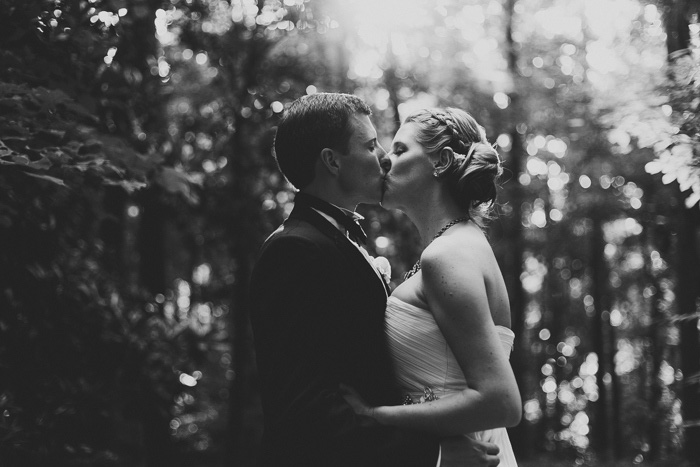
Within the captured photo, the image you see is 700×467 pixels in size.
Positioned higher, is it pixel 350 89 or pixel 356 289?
pixel 350 89

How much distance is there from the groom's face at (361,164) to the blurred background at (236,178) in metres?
0.99

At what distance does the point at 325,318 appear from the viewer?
2363 mm

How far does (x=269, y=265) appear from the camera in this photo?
2445 millimetres

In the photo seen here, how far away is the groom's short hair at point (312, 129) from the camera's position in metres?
2.63

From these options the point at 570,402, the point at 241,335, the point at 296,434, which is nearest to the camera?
the point at 296,434

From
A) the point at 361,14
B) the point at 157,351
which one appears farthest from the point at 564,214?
the point at 157,351

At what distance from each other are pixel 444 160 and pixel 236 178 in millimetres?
7729

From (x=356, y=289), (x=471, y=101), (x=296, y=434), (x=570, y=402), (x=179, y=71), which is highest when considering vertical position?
(x=179, y=71)

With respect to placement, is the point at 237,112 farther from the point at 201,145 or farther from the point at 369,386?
the point at 369,386

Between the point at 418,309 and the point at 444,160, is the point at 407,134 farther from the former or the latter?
the point at 418,309

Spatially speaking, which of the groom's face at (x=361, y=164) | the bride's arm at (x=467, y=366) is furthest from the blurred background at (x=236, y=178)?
the bride's arm at (x=467, y=366)

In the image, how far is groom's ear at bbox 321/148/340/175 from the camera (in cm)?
263

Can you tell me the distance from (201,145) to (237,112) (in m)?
1.88

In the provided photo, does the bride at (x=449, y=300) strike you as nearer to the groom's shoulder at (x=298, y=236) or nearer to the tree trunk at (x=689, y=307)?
the groom's shoulder at (x=298, y=236)
